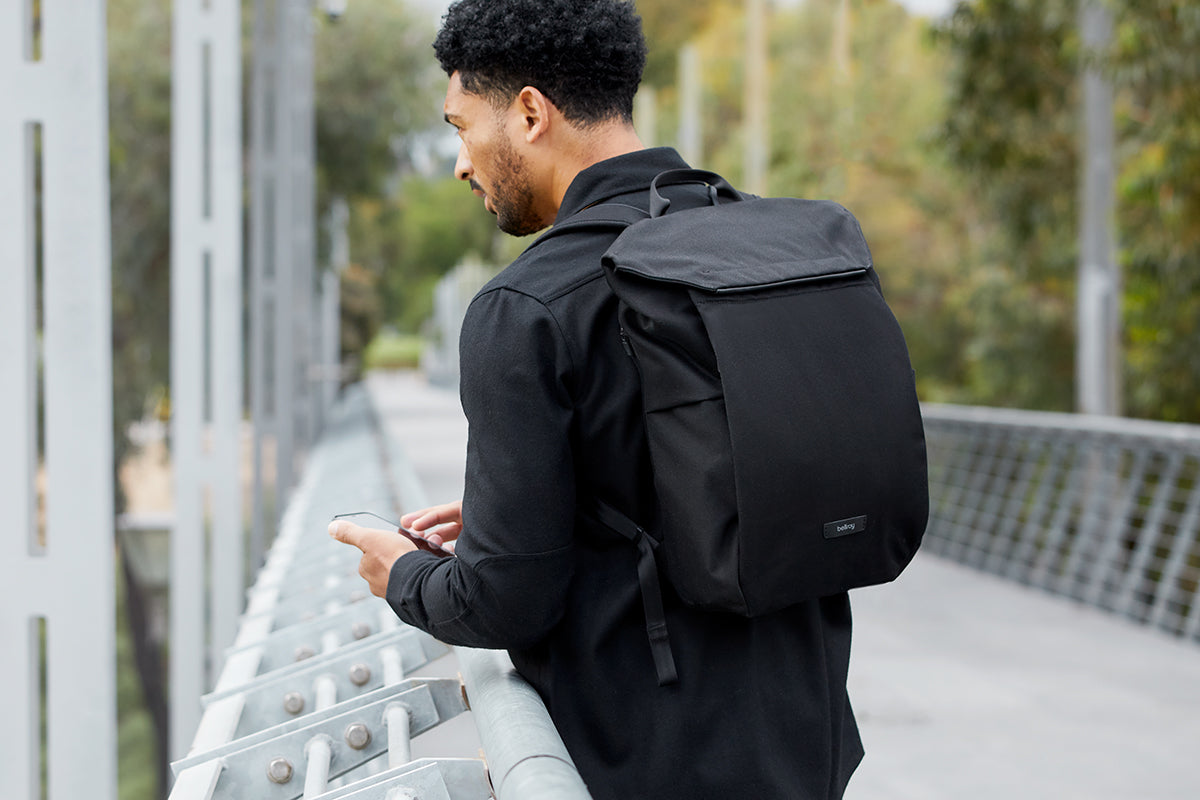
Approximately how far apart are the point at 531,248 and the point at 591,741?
0.58m

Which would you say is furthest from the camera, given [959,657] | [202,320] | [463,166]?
[959,657]

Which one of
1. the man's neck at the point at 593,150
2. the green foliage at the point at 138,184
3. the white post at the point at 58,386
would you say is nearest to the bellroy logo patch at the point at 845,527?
the man's neck at the point at 593,150

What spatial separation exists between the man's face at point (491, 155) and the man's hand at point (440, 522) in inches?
17.2

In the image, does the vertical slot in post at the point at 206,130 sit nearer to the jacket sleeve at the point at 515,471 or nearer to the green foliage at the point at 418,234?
the jacket sleeve at the point at 515,471

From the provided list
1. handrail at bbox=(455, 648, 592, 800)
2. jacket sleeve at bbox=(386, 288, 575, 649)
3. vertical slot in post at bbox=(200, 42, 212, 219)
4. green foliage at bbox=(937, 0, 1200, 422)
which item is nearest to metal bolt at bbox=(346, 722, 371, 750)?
handrail at bbox=(455, 648, 592, 800)

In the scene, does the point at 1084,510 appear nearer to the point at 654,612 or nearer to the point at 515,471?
the point at 654,612

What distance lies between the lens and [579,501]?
154cm

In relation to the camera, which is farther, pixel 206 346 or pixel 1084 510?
pixel 1084 510

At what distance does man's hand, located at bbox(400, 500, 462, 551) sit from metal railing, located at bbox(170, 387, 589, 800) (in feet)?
0.57

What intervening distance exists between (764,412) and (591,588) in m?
0.33

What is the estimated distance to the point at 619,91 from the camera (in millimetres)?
1644

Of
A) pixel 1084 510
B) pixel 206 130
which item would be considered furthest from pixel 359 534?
pixel 1084 510

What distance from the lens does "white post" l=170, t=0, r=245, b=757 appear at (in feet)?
15.6

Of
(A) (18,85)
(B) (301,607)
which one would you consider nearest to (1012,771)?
(B) (301,607)
